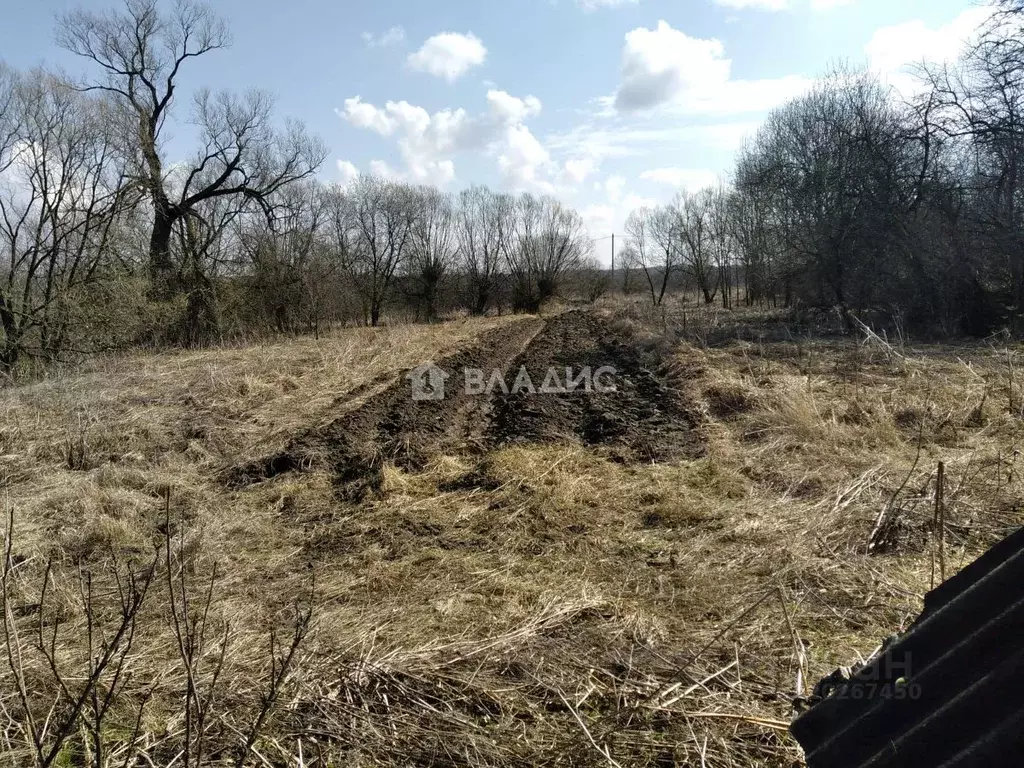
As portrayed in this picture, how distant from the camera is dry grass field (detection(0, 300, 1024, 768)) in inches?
102

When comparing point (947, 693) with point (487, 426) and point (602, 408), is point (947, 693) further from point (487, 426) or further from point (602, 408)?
point (602, 408)

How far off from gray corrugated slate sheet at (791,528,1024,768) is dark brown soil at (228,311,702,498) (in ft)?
16.9

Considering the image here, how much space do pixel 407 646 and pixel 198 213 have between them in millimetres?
21423

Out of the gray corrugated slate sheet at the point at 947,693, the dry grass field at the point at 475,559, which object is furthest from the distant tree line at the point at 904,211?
the gray corrugated slate sheet at the point at 947,693

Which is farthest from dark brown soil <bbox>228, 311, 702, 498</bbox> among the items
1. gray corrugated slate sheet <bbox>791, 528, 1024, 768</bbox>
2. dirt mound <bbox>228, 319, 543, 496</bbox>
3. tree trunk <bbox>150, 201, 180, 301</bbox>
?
tree trunk <bbox>150, 201, 180, 301</bbox>

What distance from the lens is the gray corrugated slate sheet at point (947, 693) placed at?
4.06ft

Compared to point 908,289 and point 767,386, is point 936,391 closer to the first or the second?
point 767,386

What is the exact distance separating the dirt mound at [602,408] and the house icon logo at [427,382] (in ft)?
3.60

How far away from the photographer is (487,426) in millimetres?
8859

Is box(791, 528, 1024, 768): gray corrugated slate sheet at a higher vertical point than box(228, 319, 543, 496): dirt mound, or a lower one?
higher

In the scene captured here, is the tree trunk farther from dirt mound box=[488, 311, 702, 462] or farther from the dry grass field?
dirt mound box=[488, 311, 702, 462]

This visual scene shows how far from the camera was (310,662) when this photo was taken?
3025 millimetres

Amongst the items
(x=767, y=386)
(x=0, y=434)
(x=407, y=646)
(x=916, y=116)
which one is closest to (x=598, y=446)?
(x=767, y=386)

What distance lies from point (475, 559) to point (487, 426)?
426cm
